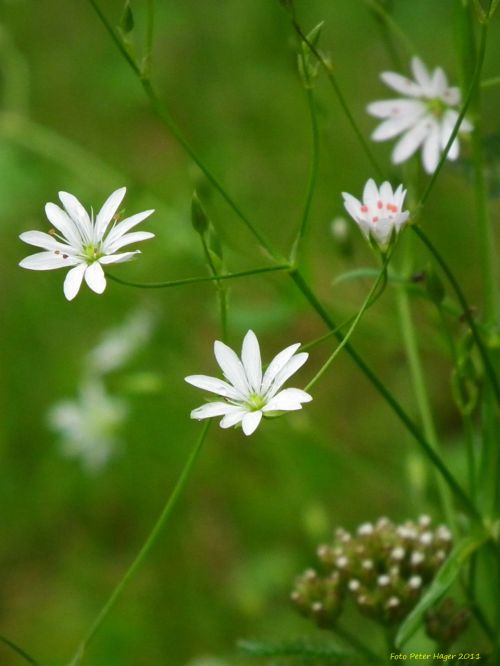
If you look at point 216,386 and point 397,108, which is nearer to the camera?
point 216,386

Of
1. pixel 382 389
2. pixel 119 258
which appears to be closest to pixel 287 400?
pixel 382 389

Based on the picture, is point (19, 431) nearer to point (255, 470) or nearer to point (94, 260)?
point (255, 470)

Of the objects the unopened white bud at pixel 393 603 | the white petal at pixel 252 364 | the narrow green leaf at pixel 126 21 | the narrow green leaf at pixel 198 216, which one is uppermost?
the narrow green leaf at pixel 126 21

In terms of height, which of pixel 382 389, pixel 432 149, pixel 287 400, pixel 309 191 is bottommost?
pixel 287 400

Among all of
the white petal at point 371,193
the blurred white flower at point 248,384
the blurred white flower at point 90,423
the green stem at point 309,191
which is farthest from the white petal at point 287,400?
the blurred white flower at point 90,423

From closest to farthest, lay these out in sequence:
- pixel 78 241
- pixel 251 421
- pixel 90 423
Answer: pixel 251 421 < pixel 78 241 < pixel 90 423

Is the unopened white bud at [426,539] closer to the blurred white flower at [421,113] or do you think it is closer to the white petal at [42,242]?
the blurred white flower at [421,113]

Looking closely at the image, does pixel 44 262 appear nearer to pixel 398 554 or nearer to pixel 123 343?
pixel 398 554
